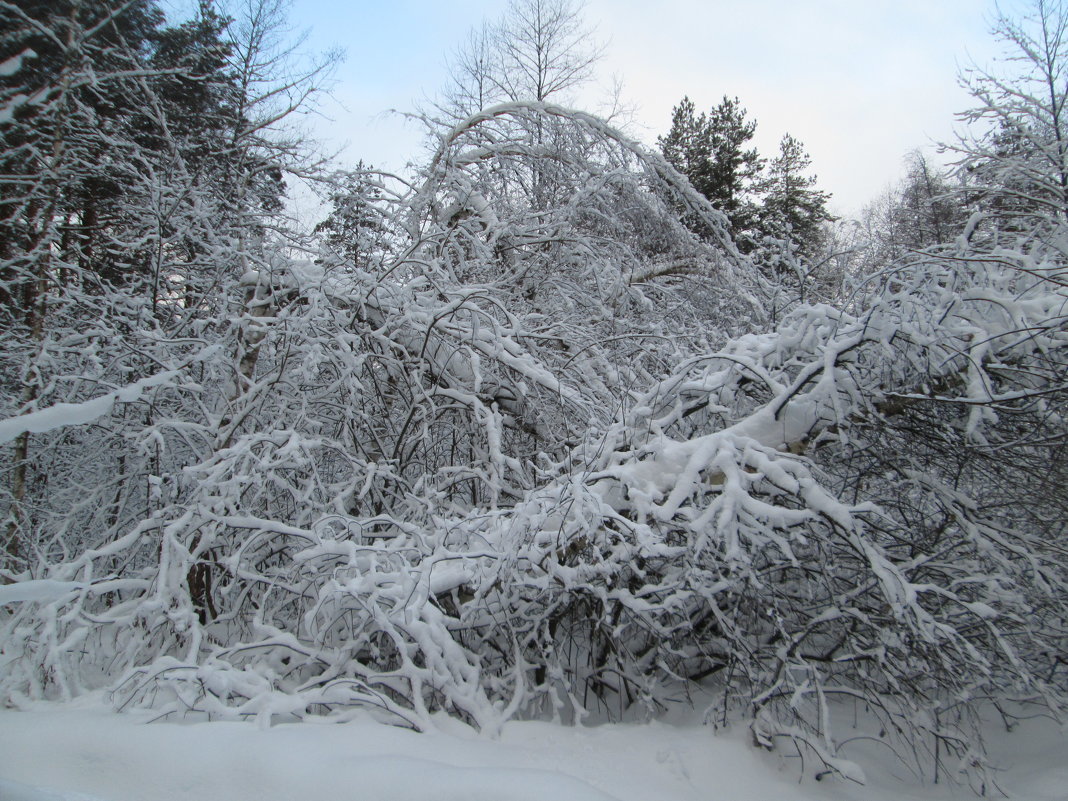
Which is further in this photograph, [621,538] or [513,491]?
[513,491]

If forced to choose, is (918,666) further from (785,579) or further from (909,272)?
(909,272)

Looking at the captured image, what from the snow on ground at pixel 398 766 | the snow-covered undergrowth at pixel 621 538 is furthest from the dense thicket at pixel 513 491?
the snow on ground at pixel 398 766

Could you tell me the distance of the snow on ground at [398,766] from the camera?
1.92 m

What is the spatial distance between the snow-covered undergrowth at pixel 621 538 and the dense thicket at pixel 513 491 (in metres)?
0.02

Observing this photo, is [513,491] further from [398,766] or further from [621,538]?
[398,766]

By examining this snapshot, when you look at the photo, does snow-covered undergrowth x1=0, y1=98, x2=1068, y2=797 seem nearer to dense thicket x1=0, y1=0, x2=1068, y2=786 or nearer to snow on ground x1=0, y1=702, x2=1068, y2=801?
dense thicket x1=0, y1=0, x2=1068, y2=786

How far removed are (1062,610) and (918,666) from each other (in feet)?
3.39

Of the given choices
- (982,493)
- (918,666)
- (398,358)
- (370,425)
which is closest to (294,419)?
(370,425)

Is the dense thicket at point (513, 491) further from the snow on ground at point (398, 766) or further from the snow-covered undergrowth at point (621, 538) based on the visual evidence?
the snow on ground at point (398, 766)

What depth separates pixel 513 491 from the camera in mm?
3965

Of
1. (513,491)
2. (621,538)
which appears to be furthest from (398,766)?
(513,491)

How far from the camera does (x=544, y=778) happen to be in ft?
6.59

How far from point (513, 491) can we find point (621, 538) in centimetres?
139

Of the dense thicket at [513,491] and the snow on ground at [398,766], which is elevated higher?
the dense thicket at [513,491]
